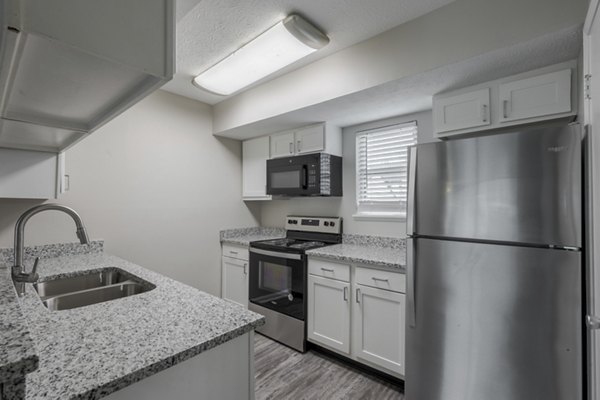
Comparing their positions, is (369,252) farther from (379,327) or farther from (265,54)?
(265,54)

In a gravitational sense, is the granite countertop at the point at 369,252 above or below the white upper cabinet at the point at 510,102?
below

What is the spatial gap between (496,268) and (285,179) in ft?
6.46

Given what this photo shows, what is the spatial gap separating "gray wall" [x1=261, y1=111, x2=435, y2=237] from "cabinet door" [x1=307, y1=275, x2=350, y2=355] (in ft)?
2.27

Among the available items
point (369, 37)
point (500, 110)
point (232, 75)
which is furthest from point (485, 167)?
point (232, 75)

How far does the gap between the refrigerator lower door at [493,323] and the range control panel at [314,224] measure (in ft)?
4.14

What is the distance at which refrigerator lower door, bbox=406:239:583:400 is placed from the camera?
1.23 metres

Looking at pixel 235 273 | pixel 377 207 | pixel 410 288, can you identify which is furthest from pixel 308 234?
pixel 410 288

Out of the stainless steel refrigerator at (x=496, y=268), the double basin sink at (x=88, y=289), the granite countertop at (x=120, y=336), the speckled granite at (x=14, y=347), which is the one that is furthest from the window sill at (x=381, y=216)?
the speckled granite at (x=14, y=347)

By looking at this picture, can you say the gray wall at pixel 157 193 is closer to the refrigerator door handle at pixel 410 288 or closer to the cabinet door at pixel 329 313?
the cabinet door at pixel 329 313

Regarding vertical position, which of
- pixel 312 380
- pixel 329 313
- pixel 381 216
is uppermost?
pixel 381 216

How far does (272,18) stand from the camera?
1707mm

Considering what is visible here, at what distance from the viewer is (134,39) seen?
0.66 metres

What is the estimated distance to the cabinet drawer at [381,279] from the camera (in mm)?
1938

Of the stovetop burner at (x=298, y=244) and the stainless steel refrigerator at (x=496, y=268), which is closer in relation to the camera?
the stainless steel refrigerator at (x=496, y=268)
